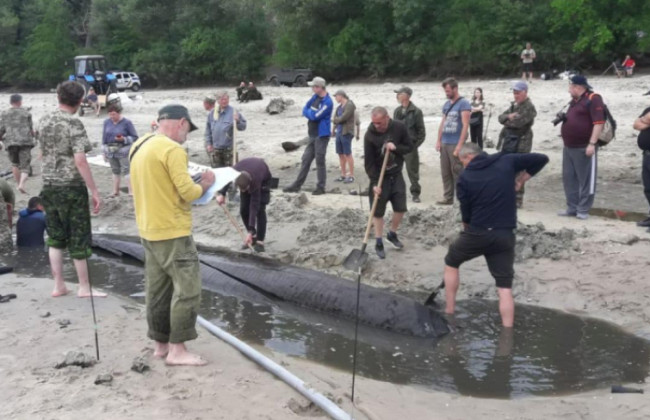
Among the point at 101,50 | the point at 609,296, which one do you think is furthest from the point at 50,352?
the point at 101,50

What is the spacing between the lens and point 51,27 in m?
56.5

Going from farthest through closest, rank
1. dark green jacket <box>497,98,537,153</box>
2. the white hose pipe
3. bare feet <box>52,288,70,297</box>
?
dark green jacket <box>497,98,537,153</box> < bare feet <box>52,288,70,297</box> < the white hose pipe

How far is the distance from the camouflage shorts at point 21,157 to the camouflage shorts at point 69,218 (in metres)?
7.65

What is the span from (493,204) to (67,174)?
3703 millimetres

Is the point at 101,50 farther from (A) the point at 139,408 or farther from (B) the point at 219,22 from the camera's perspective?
(A) the point at 139,408

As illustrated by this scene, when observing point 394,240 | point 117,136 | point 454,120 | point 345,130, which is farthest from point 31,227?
point 454,120

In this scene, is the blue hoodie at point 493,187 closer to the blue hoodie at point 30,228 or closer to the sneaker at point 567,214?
the sneaker at point 567,214

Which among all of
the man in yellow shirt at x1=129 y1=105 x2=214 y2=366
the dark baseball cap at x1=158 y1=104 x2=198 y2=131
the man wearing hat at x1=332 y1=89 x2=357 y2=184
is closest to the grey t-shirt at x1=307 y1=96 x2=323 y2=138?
the man wearing hat at x1=332 y1=89 x2=357 y2=184

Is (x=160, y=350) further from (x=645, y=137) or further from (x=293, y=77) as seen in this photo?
(x=293, y=77)

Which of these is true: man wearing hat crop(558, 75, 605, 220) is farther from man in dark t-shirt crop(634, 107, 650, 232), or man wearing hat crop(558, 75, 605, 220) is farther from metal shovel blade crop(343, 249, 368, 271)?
metal shovel blade crop(343, 249, 368, 271)

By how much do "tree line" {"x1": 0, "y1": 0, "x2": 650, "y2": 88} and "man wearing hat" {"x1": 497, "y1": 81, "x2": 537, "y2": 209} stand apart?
2433 cm

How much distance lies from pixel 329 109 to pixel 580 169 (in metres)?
3.98

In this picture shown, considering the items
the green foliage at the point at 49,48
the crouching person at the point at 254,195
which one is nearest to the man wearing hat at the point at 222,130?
the crouching person at the point at 254,195

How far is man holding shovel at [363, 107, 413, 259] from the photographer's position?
774 centimetres
